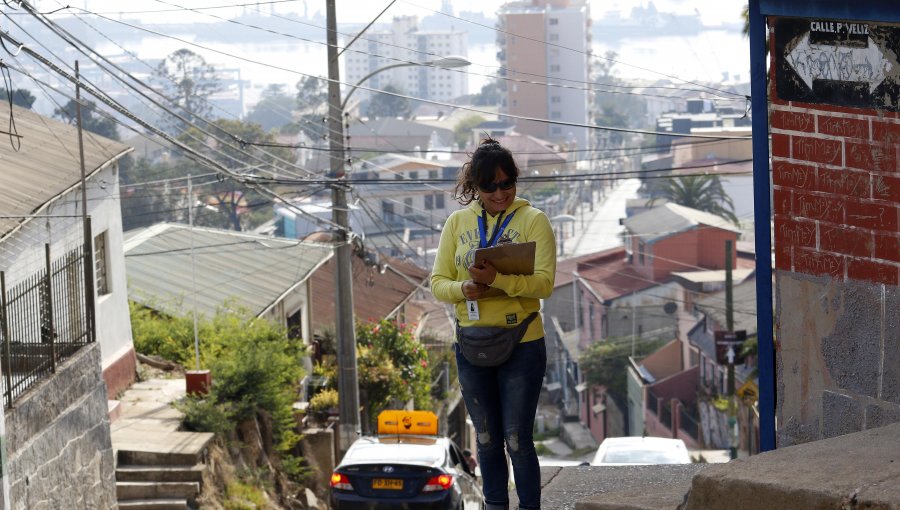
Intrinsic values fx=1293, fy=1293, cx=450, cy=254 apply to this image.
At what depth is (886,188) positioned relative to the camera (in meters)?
4.72

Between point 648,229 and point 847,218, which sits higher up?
point 847,218

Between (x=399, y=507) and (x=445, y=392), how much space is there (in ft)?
62.9

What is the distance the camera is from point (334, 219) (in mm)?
19719

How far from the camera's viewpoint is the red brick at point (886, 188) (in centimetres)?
468

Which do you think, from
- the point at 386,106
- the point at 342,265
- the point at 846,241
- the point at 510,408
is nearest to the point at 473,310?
the point at 510,408

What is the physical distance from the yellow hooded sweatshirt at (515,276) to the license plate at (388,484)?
7235mm

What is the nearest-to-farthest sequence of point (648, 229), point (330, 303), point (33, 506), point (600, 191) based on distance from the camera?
1. point (33, 506)
2. point (330, 303)
3. point (648, 229)
4. point (600, 191)

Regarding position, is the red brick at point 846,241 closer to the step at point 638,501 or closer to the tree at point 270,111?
the step at point 638,501

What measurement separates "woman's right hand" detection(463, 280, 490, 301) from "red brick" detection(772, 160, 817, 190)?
4.08 feet

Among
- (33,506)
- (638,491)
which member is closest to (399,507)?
(33,506)

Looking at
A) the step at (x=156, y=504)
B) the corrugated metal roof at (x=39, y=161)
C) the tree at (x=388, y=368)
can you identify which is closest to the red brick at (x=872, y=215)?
the corrugated metal roof at (x=39, y=161)

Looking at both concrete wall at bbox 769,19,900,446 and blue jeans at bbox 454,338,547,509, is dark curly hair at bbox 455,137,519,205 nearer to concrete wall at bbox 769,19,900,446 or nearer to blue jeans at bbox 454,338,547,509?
blue jeans at bbox 454,338,547,509

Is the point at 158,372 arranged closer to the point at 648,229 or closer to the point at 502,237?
the point at 502,237

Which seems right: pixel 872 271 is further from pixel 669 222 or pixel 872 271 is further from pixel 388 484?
pixel 669 222
